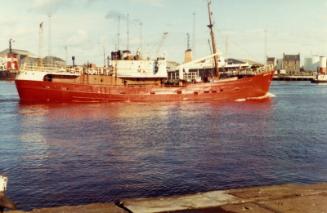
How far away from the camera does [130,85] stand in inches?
2359

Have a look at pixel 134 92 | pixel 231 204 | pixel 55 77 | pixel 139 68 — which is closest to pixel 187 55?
pixel 139 68

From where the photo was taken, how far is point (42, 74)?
5706cm

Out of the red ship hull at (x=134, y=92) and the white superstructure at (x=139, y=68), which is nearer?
the red ship hull at (x=134, y=92)

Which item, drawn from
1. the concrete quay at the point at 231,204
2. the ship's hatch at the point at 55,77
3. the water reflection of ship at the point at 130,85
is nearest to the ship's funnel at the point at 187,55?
the water reflection of ship at the point at 130,85

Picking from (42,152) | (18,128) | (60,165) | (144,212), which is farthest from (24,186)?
(18,128)

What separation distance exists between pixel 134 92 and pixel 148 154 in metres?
35.9

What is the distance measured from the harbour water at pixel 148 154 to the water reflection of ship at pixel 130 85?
12707 mm

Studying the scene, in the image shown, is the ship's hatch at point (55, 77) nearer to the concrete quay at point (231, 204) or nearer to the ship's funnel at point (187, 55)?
the ship's funnel at point (187, 55)

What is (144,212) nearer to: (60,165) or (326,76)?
(60,165)

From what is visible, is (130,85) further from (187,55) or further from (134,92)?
(187,55)

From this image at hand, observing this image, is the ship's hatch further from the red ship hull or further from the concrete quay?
the concrete quay

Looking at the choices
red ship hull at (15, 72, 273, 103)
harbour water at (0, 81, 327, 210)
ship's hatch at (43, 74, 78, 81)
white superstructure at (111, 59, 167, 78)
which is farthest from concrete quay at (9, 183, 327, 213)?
white superstructure at (111, 59, 167, 78)

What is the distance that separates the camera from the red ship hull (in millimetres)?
56594

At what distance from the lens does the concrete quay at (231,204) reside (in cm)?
895
